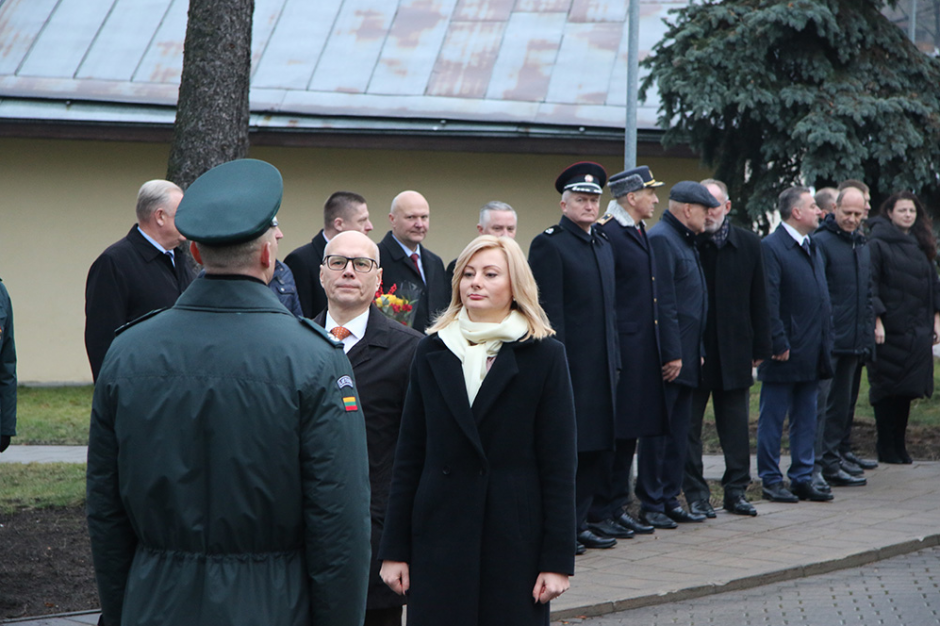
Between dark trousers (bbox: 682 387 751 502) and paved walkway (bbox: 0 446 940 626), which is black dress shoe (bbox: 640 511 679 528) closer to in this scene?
Answer: paved walkway (bbox: 0 446 940 626)

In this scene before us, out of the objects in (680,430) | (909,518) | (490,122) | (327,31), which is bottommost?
(909,518)

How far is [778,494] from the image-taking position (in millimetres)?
9133

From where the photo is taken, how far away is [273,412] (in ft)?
9.40

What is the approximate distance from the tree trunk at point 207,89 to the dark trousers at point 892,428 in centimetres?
652

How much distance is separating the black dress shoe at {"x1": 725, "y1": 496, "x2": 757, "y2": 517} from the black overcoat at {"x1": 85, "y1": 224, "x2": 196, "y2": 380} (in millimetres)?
4745

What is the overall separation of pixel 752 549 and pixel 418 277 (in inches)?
110

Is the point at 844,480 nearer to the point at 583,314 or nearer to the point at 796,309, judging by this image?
the point at 796,309

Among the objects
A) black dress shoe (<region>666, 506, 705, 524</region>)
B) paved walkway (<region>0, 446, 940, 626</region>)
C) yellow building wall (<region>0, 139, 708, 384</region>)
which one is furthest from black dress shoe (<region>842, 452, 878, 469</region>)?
yellow building wall (<region>0, 139, 708, 384</region>)

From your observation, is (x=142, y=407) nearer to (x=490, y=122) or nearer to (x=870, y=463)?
(x=870, y=463)

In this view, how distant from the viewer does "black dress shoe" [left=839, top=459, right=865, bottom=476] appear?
10.1m

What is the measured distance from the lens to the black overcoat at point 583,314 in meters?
7.38

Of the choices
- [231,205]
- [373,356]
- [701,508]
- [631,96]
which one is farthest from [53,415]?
[231,205]

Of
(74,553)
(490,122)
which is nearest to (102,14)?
(490,122)

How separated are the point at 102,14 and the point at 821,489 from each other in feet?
47.2
